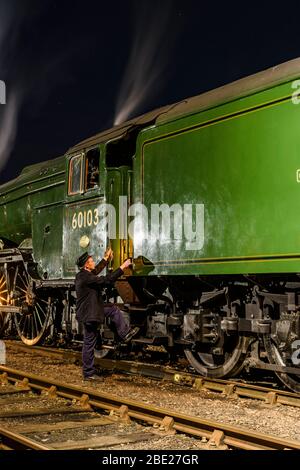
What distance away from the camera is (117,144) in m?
9.18

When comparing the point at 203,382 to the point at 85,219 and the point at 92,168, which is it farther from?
the point at 92,168

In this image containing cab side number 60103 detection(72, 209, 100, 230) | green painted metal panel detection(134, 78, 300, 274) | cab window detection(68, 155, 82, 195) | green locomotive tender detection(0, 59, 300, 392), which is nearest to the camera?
green painted metal panel detection(134, 78, 300, 274)

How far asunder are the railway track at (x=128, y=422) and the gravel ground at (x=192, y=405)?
161 millimetres

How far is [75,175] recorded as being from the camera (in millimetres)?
9836

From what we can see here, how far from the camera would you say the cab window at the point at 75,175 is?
9.69 m

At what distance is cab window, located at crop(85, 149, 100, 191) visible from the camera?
9492mm

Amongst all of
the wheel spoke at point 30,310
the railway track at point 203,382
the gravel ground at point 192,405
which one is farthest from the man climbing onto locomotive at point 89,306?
the wheel spoke at point 30,310

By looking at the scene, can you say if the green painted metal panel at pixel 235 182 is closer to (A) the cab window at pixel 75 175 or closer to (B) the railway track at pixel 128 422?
(A) the cab window at pixel 75 175

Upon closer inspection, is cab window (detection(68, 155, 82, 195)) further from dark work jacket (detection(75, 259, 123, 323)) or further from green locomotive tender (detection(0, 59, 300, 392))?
dark work jacket (detection(75, 259, 123, 323))

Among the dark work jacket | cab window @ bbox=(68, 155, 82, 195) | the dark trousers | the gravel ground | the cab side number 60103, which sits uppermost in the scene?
cab window @ bbox=(68, 155, 82, 195)

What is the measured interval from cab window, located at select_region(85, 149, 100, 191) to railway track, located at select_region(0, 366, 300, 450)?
3.29 m

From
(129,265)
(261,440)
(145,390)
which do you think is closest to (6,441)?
(261,440)

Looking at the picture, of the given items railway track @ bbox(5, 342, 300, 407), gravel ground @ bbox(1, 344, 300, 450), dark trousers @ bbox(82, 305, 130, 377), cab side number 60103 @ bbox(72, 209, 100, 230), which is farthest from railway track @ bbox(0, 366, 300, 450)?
cab side number 60103 @ bbox(72, 209, 100, 230)
